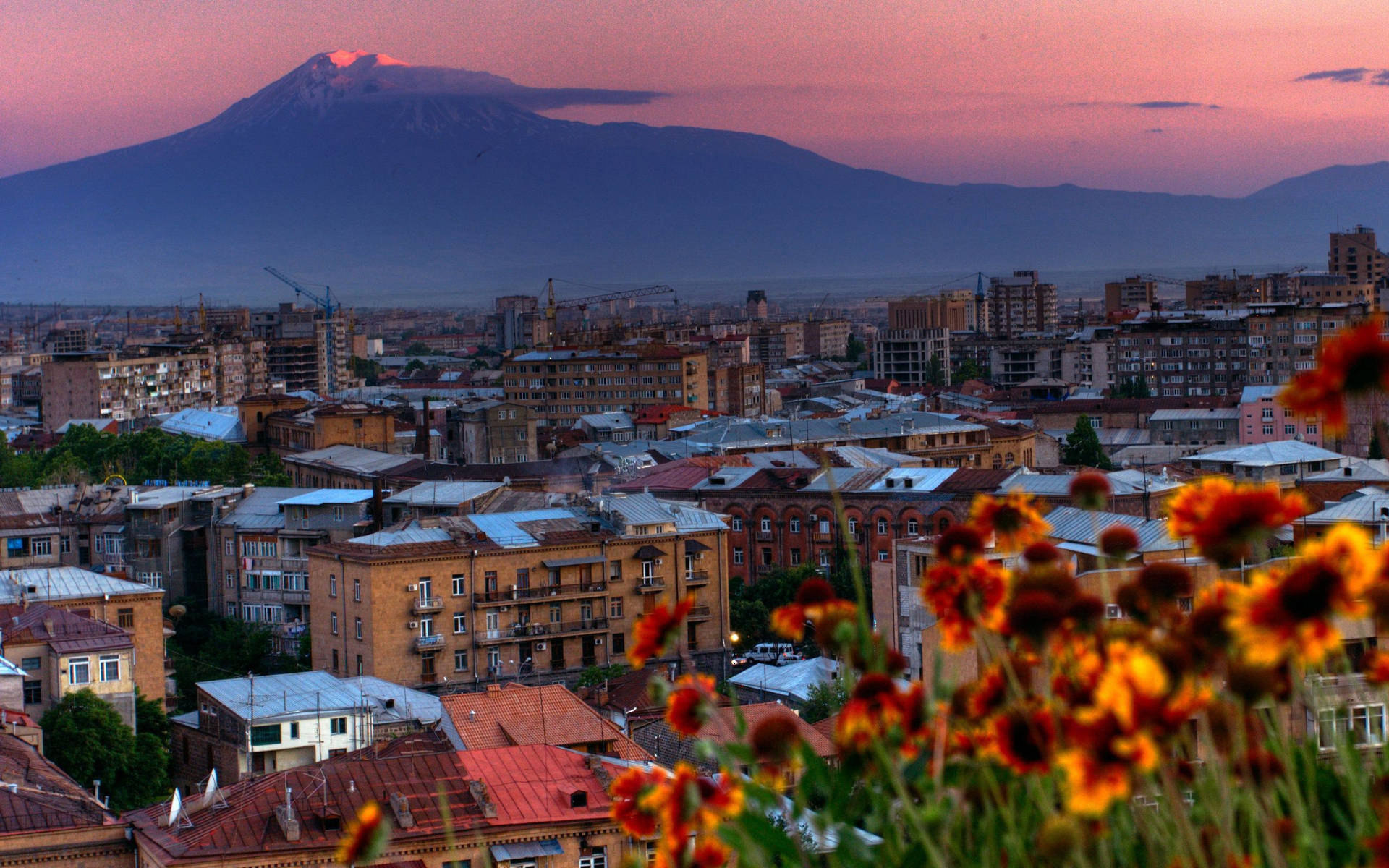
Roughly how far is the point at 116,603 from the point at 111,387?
5961 cm

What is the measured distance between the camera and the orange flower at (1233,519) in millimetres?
2844

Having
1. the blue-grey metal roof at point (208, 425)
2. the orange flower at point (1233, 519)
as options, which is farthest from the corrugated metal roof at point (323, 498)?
the orange flower at point (1233, 519)

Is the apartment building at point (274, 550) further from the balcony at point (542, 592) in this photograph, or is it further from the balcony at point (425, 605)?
the balcony at point (542, 592)

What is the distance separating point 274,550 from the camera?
37375 millimetres

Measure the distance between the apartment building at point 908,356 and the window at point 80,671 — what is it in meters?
87.9

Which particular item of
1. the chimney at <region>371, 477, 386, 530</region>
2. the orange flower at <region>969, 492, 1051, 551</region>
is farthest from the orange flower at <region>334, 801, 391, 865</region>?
the chimney at <region>371, 477, 386, 530</region>

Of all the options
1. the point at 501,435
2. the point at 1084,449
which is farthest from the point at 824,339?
the point at 1084,449

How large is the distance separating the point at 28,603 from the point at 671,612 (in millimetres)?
26748

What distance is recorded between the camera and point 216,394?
322ft

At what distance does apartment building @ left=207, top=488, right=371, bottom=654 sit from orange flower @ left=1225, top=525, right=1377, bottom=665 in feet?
111

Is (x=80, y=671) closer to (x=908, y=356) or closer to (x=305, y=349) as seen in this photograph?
(x=305, y=349)

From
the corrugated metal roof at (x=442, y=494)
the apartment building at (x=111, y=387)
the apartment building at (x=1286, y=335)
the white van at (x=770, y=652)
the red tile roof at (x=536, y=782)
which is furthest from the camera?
the apartment building at (x=111, y=387)

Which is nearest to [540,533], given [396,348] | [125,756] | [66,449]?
[125,756]

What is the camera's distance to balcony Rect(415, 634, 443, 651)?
30828mm
